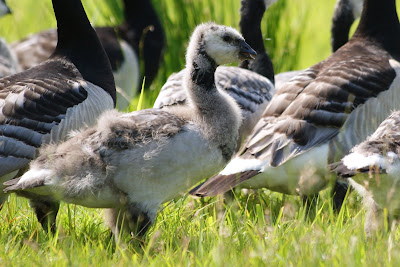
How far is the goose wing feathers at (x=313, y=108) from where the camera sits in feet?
19.5

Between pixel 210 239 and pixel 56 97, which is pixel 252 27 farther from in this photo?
pixel 210 239

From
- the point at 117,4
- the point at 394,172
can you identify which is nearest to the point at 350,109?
the point at 394,172

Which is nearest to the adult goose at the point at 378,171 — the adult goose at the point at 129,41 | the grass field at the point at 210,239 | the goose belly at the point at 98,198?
the grass field at the point at 210,239

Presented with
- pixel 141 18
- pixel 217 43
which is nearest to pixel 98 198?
pixel 217 43

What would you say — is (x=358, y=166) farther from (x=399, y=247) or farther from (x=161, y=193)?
(x=161, y=193)

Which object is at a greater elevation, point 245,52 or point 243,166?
point 245,52

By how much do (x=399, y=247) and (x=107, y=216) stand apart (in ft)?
6.83

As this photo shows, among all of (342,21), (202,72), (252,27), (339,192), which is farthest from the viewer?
(342,21)

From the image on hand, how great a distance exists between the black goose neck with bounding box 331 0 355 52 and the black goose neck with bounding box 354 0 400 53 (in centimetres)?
167

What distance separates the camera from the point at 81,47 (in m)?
6.57

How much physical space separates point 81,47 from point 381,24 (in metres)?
3.19

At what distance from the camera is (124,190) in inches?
189

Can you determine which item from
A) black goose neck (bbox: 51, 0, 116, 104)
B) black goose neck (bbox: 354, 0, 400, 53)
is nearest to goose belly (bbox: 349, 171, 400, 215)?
black goose neck (bbox: 51, 0, 116, 104)

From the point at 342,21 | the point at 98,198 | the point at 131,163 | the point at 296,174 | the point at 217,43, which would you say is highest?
the point at 217,43
